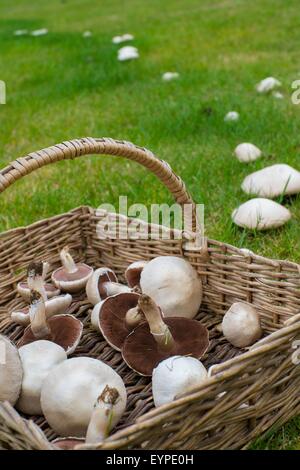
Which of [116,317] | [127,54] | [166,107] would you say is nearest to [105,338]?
[116,317]

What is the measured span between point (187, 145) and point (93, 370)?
7.01 feet

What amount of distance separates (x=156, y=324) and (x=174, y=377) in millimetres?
188

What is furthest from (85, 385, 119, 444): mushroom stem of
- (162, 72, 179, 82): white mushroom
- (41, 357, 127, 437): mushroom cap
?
(162, 72, 179, 82): white mushroom

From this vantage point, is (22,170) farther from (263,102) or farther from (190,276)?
(263,102)

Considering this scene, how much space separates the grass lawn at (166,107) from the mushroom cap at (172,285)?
51cm

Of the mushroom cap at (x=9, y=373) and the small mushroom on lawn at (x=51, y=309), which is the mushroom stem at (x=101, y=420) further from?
the small mushroom on lawn at (x=51, y=309)

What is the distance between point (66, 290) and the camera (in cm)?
219

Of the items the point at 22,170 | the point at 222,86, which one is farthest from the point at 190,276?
the point at 222,86

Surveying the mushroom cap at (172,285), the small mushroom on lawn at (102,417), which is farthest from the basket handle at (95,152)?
the small mushroom on lawn at (102,417)

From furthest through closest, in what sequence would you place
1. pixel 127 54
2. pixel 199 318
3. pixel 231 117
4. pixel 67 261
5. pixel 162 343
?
pixel 127 54
pixel 231 117
pixel 67 261
pixel 199 318
pixel 162 343

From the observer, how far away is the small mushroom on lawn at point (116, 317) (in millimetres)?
1858

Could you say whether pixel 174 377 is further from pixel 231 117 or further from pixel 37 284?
pixel 231 117

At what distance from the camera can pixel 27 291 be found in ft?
6.89

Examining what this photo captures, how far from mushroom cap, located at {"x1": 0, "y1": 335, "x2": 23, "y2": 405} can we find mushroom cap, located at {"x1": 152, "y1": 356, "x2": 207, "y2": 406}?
0.34 m
